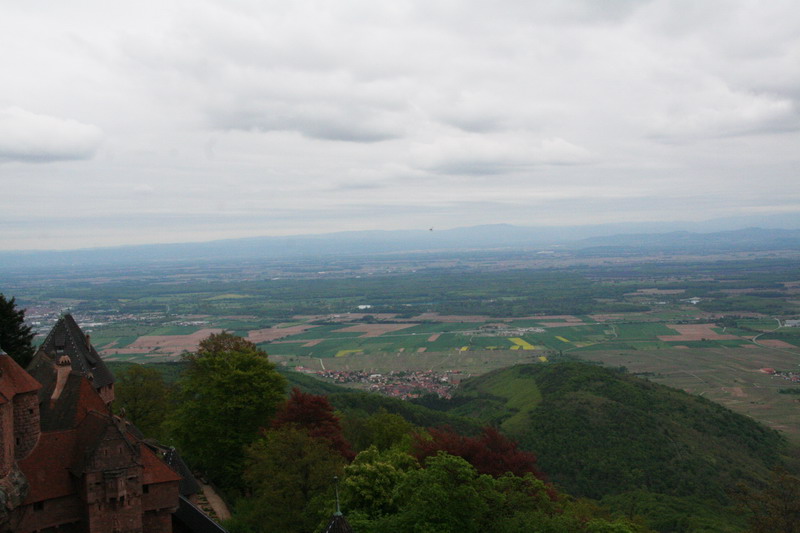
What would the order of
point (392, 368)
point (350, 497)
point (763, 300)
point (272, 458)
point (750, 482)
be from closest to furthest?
point (350, 497)
point (272, 458)
point (750, 482)
point (392, 368)
point (763, 300)

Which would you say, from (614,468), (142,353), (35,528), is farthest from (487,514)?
(142,353)

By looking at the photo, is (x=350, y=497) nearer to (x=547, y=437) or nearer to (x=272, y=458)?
(x=272, y=458)

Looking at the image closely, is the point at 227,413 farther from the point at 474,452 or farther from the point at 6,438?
the point at 6,438

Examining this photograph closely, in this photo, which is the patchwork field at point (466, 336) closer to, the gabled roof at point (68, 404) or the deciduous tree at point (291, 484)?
the deciduous tree at point (291, 484)

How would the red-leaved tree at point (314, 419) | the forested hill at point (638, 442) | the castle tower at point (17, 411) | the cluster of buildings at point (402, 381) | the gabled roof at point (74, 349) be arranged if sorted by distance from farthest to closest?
the cluster of buildings at point (402, 381), the forested hill at point (638, 442), the red-leaved tree at point (314, 419), the gabled roof at point (74, 349), the castle tower at point (17, 411)

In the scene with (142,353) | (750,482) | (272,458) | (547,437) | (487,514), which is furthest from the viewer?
(142,353)

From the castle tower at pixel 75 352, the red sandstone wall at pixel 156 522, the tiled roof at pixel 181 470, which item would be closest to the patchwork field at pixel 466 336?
the castle tower at pixel 75 352
